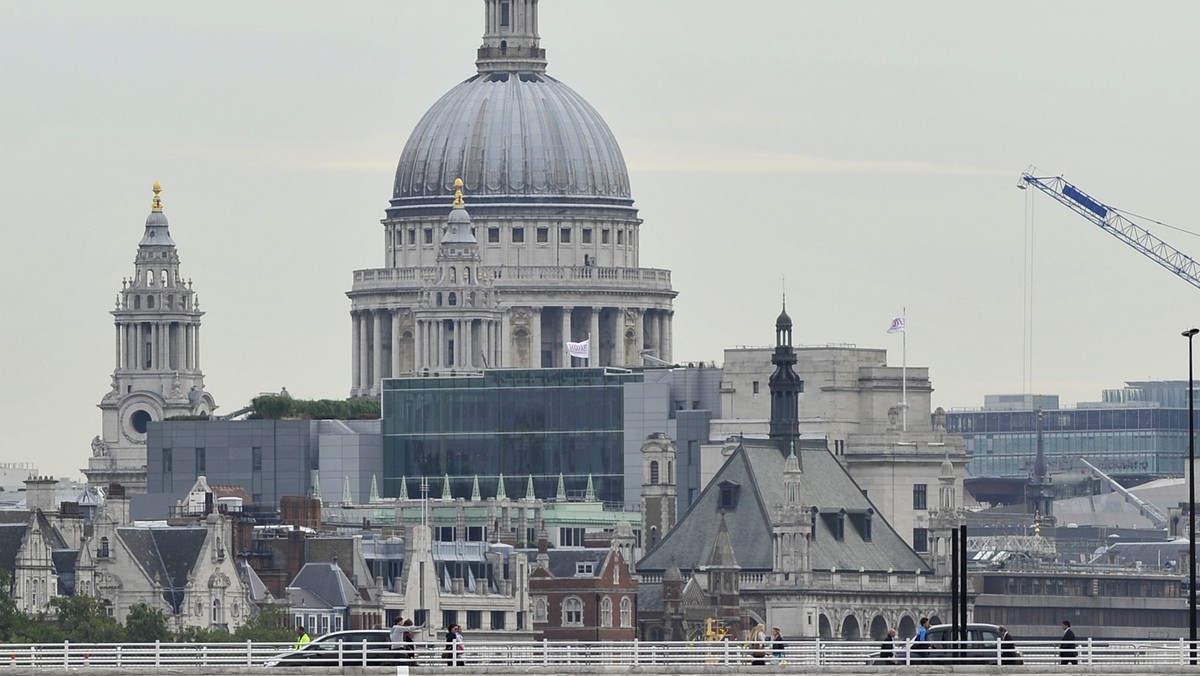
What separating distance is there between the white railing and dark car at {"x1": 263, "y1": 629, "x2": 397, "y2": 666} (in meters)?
0.02

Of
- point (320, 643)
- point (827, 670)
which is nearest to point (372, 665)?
point (320, 643)

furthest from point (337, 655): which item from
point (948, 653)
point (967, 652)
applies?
point (967, 652)

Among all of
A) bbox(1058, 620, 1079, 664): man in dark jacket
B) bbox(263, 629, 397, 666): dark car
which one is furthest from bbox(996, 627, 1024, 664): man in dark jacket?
bbox(263, 629, 397, 666): dark car

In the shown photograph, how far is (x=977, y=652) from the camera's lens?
436ft

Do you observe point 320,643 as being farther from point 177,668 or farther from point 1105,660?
point 1105,660

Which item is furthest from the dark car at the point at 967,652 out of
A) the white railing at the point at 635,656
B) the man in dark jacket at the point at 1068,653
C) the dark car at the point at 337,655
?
the dark car at the point at 337,655

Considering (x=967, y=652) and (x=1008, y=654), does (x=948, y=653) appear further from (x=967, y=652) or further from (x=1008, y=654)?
(x=1008, y=654)

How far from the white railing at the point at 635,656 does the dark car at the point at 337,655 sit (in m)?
0.02

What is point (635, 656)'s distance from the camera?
130 meters

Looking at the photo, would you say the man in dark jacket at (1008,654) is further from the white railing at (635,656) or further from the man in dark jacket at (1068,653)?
the man in dark jacket at (1068,653)

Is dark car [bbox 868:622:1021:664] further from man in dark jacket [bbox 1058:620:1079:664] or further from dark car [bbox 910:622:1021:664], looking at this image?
man in dark jacket [bbox 1058:620:1079:664]

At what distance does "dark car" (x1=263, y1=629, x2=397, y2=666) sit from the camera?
12950cm

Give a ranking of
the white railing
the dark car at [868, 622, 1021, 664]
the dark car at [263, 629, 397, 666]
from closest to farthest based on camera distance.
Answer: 1. the dark car at [263, 629, 397, 666]
2. the dark car at [868, 622, 1021, 664]
3. the white railing

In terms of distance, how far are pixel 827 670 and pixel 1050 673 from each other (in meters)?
4.77
